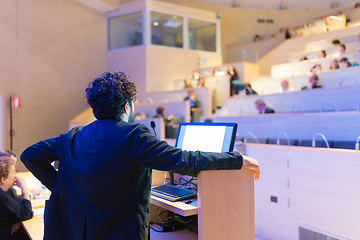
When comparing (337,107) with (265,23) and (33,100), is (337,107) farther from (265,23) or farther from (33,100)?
(265,23)

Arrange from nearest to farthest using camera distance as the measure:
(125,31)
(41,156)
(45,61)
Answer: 1. (41,156)
2. (45,61)
3. (125,31)

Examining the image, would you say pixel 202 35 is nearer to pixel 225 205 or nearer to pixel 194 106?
pixel 194 106

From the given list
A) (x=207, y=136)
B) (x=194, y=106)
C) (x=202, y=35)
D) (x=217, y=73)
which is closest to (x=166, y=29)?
(x=202, y=35)

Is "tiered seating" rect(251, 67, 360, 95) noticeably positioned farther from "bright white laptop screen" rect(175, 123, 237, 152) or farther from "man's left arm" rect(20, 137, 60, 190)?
"man's left arm" rect(20, 137, 60, 190)

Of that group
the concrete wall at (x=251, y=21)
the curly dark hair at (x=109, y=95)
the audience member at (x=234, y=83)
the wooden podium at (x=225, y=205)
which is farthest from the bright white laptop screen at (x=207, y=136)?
the concrete wall at (x=251, y=21)

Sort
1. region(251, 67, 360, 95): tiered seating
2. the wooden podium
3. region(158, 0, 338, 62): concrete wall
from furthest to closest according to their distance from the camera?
region(158, 0, 338, 62): concrete wall
region(251, 67, 360, 95): tiered seating
the wooden podium

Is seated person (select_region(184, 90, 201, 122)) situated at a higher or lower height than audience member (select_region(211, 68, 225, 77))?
lower

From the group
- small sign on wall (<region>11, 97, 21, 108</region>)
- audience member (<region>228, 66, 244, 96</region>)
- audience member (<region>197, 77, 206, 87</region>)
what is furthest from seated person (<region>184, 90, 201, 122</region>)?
small sign on wall (<region>11, 97, 21, 108</region>)

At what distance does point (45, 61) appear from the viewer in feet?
24.5

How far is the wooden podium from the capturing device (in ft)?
4.48

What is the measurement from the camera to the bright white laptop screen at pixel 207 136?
160 centimetres

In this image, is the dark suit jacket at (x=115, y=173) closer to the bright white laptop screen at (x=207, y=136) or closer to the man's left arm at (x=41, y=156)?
the man's left arm at (x=41, y=156)

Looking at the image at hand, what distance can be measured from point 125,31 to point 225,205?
334 inches

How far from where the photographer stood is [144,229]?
126 cm
